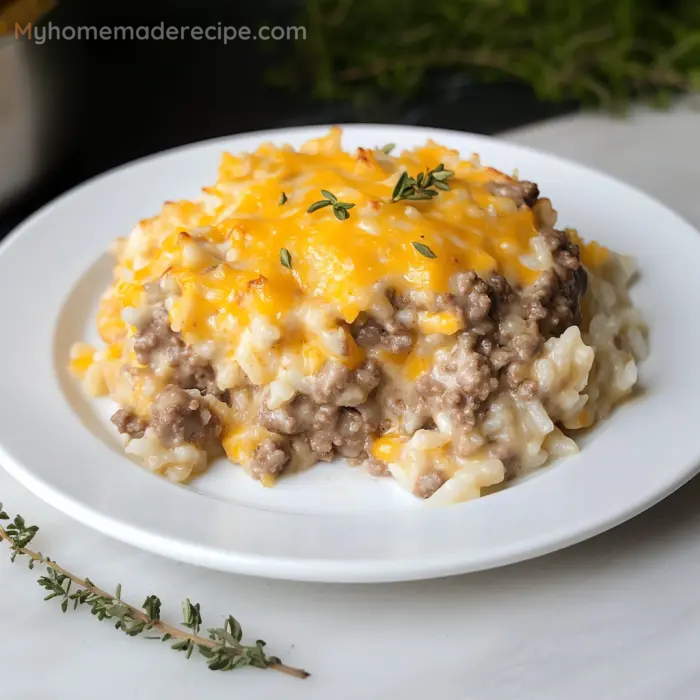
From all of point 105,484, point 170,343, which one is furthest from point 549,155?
point 105,484

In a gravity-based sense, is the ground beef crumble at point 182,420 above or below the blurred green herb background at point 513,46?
below

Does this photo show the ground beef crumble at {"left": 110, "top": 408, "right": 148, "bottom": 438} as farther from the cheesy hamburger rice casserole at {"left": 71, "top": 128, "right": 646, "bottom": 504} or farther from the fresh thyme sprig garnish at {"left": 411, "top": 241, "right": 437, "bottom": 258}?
the fresh thyme sprig garnish at {"left": 411, "top": 241, "right": 437, "bottom": 258}

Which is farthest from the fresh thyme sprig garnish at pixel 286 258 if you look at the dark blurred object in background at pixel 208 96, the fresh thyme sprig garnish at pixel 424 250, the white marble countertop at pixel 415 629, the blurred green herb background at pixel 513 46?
the blurred green herb background at pixel 513 46

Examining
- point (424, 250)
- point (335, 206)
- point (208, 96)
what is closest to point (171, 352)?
point (335, 206)

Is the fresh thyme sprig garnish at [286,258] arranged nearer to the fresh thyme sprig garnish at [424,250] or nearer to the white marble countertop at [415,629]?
the fresh thyme sprig garnish at [424,250]

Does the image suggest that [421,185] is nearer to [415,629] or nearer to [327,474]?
[327,474]
